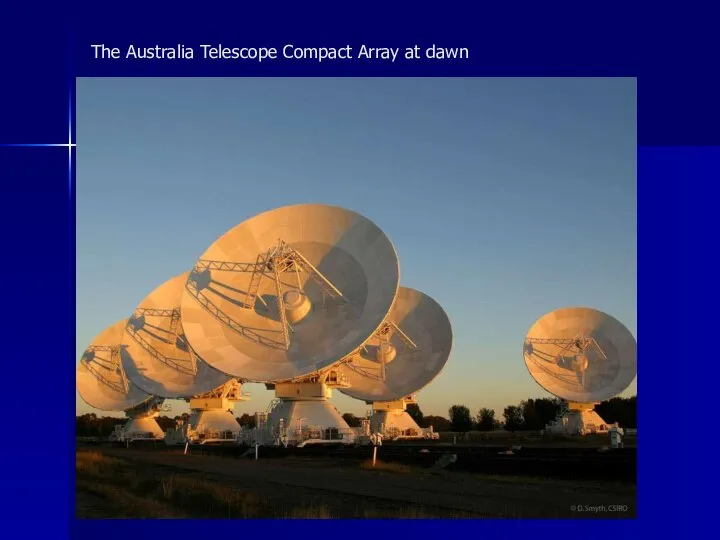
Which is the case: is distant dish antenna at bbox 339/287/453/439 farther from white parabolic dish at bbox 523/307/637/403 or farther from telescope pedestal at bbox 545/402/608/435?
telescope pedestal at bbox 545/402/608/435

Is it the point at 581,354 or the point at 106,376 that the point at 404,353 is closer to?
the point at 581,354

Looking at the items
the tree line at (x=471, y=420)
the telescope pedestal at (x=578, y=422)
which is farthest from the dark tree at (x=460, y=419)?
the telescope pedestal at (x=578, y=422)

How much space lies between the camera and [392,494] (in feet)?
87.9

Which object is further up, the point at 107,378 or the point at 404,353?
the point at 404,353

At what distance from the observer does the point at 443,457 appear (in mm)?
38625

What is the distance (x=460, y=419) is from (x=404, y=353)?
50755mm

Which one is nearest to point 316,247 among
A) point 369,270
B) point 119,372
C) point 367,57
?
point 369,270

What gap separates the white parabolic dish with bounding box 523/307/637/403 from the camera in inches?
2365

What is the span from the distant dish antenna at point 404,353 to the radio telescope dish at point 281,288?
14286mm

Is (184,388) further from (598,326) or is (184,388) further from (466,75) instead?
(466,75)

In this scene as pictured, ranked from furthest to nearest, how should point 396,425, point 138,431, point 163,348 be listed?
point 138,431 < point 396,425 < point 163,348

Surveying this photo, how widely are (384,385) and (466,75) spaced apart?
41.6 metres

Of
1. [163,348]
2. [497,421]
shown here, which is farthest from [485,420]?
[163,348]

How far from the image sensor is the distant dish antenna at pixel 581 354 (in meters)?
60.1
